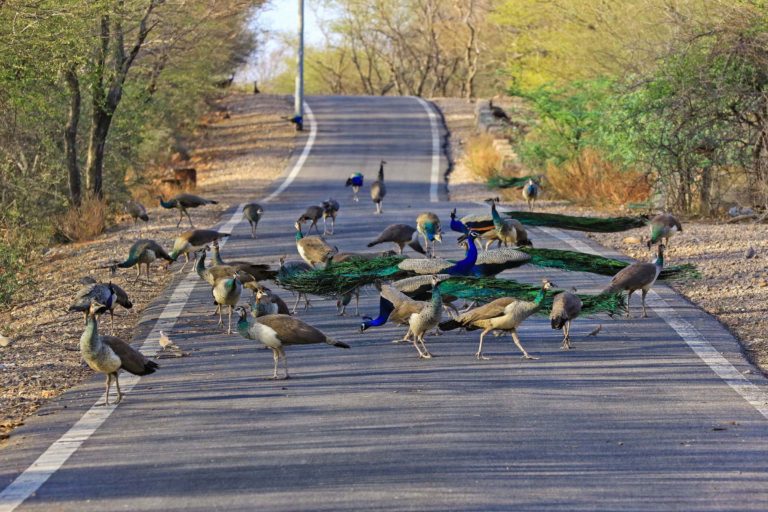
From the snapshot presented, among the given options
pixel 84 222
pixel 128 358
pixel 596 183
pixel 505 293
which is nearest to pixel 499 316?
pixel 505 293

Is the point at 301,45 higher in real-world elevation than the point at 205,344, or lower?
higher

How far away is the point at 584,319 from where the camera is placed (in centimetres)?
1122

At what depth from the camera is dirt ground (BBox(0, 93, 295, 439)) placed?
29.5 feet

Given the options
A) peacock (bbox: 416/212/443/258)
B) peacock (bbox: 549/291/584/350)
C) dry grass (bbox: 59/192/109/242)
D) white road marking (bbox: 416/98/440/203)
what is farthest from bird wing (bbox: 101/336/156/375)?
white road marking (bbox: 416/98/440/203)

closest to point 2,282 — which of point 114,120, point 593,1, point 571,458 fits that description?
point 571,458

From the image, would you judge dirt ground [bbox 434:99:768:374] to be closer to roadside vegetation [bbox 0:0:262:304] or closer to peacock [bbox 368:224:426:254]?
peacock [bbox 368:224:426:254]

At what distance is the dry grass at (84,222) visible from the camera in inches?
827

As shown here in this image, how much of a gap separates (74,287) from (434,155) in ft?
77.5

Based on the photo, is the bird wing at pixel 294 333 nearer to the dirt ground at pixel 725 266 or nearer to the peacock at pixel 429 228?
the dirt ground at pixel 725 266

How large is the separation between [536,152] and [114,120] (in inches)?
402

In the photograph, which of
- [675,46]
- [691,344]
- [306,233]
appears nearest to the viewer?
[691,344]

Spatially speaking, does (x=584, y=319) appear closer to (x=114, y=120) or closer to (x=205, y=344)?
(x=205, y=344)

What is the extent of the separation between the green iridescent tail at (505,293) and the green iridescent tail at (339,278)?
70 cm

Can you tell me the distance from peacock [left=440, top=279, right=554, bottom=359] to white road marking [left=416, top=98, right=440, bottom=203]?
16.5 metres
